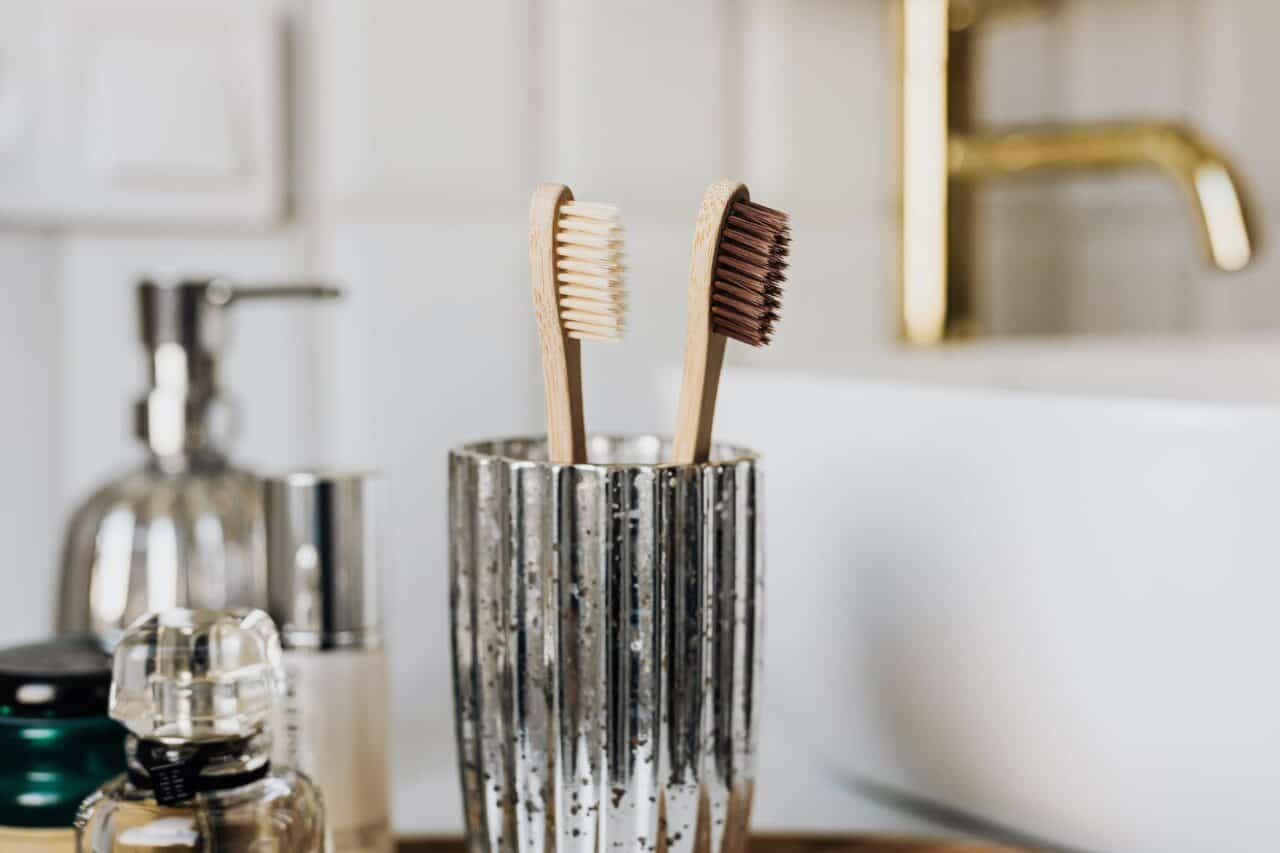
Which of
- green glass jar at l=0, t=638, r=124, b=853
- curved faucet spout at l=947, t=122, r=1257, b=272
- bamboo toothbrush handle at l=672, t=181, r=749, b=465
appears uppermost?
curved faucet spout at l=947, t=122, r=1257, b=272

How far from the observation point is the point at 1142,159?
0.66m

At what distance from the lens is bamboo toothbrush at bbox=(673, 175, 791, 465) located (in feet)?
1.12

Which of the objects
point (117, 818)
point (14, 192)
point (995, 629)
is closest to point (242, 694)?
point (117, 818)

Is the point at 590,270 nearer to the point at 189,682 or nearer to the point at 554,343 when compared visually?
the point at 554,343

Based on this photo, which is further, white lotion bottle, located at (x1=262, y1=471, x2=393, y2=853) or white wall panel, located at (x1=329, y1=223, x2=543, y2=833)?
white wall panel, located at (x1=329, y1=223, x2=543, y2=833)

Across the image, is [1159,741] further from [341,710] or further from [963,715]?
[341,710]

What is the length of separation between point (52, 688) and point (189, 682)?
0.06 meters

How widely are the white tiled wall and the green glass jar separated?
210 mm

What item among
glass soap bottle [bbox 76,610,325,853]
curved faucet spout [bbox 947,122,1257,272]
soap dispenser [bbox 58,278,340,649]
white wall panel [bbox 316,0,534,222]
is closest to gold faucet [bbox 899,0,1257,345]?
curved faucet spout [bbox 947,122,1257,272]

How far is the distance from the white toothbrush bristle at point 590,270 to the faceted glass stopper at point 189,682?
0.11 metres

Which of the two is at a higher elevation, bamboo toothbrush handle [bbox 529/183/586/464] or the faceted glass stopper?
bamboo toothbrush handle [bbox 529/183/586/464]

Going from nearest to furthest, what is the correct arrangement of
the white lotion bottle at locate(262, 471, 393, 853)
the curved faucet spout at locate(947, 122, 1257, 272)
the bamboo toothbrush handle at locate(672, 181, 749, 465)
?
1. the bamboo toothbrush handle at locate(672, 181, 749, 465)
2. the white lotion bottle at locate(262, 471, 393, 853)
3. the curved faucet spout at locate(947, 122, 1257, 272)

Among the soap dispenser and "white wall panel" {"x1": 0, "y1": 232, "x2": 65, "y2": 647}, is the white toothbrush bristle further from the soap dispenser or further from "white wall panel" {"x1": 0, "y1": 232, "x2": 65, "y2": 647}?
"white wall panel" {"x1": 0, "y1": 232, "x2": 65, "y2": 647}

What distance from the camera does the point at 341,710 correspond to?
0.46m
